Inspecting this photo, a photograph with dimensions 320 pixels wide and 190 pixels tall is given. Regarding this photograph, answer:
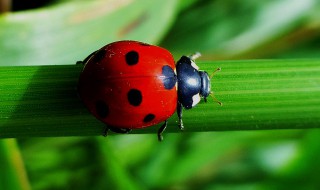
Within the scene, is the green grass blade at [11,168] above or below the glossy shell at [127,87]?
below

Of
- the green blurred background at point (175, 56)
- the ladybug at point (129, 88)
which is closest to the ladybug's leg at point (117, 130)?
the ladybug at point (129, 88)

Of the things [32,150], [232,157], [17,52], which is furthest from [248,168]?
[17,52]

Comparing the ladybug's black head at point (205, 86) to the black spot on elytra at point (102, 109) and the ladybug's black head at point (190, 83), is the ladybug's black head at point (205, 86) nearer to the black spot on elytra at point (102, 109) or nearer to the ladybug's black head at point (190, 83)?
the ladybug's black head at point (190, 83)

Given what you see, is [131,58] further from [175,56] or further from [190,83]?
[175,56]

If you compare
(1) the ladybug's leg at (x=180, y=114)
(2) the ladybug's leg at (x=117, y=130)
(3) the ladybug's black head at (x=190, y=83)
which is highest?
(3) the ladybug's black head at (x=190, y=83)

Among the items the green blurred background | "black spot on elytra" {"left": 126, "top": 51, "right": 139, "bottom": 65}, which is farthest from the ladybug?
the green blurred background

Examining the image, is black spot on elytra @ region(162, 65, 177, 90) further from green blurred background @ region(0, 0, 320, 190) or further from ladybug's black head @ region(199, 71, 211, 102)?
green blurred background @ region(0, 0, 320, 190)

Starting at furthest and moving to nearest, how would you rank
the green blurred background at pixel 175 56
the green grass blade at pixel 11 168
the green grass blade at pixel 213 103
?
the green blurred background at pixel 175 56
the green grass blade at pixel 11 168
the green grass blade at pixel 213 103

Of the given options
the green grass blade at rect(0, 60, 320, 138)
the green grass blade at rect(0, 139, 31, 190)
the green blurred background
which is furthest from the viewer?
the green blurred background
